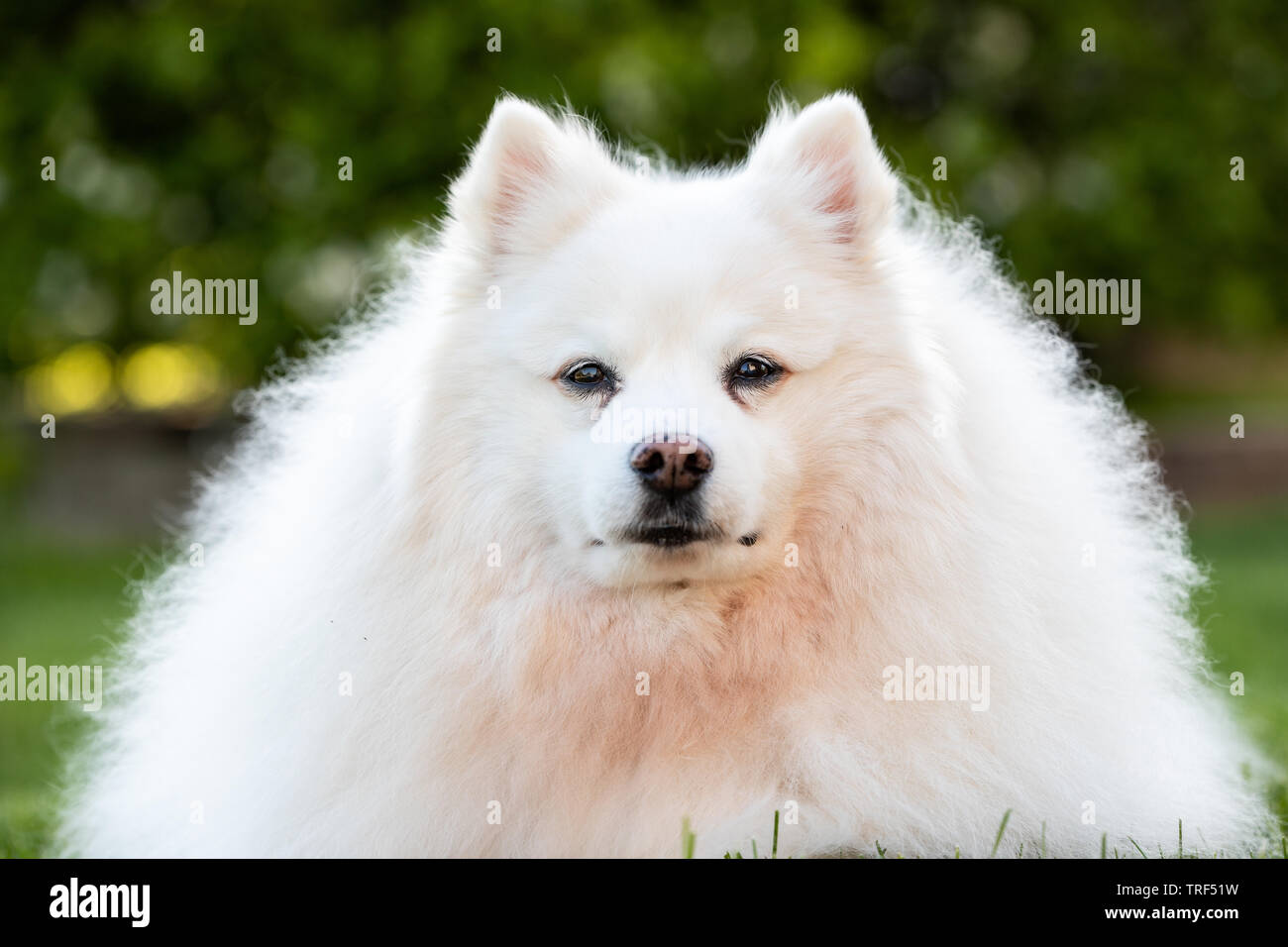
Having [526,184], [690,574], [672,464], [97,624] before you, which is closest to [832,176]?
[526,184]

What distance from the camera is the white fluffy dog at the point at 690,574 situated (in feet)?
13.3

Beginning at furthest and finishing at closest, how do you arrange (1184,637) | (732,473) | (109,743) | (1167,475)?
(1167,475), (109,743), (1184,637), (732,473)

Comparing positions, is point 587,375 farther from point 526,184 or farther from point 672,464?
point 526,184

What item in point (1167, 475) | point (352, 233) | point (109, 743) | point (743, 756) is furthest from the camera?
point (1167, 475)

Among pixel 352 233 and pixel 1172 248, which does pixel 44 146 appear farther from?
pixel 1172 248

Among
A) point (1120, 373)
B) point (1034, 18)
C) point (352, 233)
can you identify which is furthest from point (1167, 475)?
point (352, 233)

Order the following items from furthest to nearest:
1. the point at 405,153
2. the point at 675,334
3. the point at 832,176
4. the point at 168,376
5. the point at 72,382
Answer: the point at 168,376 → the point at 72,382 → the point at 405,153 → the point at 832,176 → the point at 675,334

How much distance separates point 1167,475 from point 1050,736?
1495cm

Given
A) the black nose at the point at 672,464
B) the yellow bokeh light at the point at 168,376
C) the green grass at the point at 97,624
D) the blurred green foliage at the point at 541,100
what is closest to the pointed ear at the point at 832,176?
the black nose at the point at 672,464

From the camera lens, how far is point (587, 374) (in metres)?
4.12

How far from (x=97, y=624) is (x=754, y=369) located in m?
10.7

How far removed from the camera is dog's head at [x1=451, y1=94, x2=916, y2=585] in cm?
393

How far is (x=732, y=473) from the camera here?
3869 millimetres

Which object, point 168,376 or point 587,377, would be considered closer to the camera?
point 587,377
